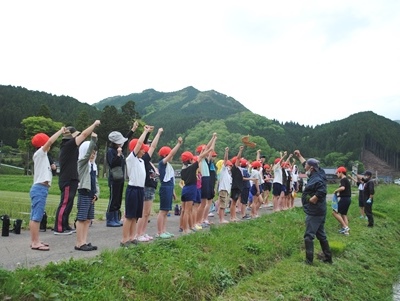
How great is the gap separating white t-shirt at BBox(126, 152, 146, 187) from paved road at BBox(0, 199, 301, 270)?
4.26 ft

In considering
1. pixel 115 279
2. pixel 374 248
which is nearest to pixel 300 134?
pixel 374 248

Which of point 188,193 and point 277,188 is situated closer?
point 188,193

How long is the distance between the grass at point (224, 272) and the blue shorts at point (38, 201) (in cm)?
158

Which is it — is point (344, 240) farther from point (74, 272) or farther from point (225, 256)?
point (74, 272)

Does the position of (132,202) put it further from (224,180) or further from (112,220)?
(224,180)

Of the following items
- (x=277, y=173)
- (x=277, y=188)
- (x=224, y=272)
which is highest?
(x=277, y=173)

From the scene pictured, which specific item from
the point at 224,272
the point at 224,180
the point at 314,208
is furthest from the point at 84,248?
the point at 224,180

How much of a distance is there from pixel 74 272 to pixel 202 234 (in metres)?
3.89

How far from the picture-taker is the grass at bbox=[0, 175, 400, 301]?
4742mm

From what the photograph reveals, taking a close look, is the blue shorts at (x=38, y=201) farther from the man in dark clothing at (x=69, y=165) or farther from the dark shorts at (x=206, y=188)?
the dark shorts at (x=206, y=188)

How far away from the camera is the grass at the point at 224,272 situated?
4742 mm

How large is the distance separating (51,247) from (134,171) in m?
2.07

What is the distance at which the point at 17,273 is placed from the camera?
452 cm

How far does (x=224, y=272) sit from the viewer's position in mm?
6871
